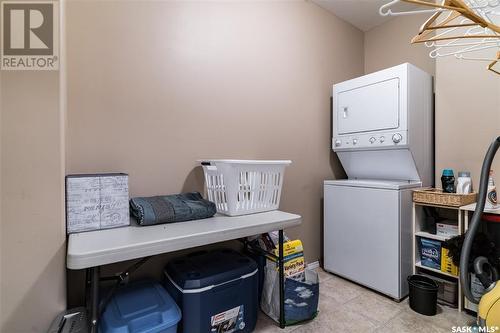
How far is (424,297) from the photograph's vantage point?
1746 millimetres

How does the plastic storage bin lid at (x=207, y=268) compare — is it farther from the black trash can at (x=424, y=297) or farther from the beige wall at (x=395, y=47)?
the beige wall at (x=395, y=47)

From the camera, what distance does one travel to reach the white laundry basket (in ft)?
5.14

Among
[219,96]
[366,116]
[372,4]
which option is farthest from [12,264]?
[372,4]

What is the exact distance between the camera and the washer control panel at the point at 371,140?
78.4 inches

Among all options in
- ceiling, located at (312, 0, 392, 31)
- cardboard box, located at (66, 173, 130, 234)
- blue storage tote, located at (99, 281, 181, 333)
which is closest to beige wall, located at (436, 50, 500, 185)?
ceiling, located at (312, 0, 392, 31)

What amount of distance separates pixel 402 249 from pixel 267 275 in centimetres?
106

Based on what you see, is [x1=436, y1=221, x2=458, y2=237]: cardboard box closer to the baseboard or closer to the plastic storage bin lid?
the baseboard

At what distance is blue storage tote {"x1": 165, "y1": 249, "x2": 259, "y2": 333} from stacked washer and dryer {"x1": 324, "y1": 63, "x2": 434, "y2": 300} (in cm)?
107

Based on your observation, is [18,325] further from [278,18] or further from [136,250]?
[278,18]

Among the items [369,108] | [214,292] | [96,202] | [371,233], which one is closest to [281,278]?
[214,292]

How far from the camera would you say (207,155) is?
1.90 metres

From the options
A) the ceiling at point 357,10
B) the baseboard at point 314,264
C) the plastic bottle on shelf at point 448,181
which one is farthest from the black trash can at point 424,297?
the ceiling at point 357,10

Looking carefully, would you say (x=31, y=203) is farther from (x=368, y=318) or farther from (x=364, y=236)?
(x=364, y=236)

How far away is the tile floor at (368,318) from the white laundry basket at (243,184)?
801 mm
